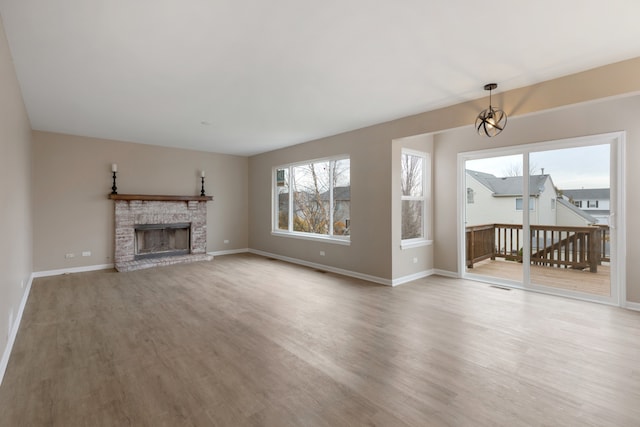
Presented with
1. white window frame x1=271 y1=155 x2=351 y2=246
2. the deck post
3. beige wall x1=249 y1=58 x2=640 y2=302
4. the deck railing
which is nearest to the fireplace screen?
white window frame x1=271 y1=155 x2=351 y2=246

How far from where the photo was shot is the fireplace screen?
661 cm

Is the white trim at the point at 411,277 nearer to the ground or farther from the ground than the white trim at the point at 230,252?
nearer to the ground

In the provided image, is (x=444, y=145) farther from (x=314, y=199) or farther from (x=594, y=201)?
(x=314, y=199)

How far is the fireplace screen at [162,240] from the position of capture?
6.61 metres

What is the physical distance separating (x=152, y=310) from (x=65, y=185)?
3.78m

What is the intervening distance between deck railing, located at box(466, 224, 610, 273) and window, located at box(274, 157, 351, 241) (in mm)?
2358

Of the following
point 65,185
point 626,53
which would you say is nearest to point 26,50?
point 65,185

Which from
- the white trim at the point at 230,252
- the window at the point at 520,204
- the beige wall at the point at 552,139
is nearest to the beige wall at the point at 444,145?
the beige wall at the point at 552,139

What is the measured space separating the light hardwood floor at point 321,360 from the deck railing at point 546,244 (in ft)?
2.33

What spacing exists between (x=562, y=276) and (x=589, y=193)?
1.24 m

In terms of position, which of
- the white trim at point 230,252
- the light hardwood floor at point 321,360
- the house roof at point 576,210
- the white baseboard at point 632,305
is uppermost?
the house roof at point 576,210

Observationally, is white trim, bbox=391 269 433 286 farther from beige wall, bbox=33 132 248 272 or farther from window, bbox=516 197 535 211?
beige wall, bbox=33 132 248 272

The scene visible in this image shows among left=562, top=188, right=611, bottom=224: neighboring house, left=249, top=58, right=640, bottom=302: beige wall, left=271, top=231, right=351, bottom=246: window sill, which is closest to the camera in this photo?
left=249, top=58, right=640, bottom=302: beige wall

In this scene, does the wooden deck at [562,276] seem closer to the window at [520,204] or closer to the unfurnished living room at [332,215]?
the unfurnished living room at [332,215]
